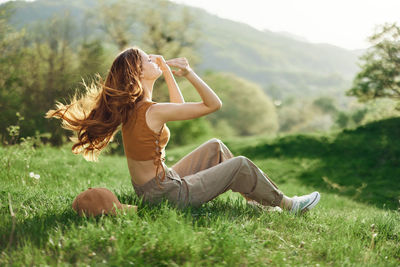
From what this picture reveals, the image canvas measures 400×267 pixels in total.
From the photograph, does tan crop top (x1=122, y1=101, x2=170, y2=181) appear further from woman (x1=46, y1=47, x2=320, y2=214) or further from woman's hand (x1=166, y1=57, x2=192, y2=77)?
woman's hand (x1=166, y1=57, x2=192, y2=77)

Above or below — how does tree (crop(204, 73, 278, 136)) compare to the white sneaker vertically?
below

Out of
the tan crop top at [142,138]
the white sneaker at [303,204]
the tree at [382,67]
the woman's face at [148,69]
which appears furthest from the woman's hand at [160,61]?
the tree at [382,67]

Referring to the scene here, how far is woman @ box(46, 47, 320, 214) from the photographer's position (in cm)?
337

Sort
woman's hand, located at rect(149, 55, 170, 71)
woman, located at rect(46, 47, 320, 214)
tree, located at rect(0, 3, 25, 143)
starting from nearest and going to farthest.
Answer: woman, located at rect(46, 47, 320, 214) < woman's hand, located at rect(149, 55, 170, 71) < tree, located at rect(0, 3, 25, 143)

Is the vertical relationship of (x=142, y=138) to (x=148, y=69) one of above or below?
below

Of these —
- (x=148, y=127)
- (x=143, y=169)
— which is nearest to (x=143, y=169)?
(x=143, y=169)

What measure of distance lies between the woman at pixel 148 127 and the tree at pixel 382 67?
9.60 m

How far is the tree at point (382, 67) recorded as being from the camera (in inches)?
457

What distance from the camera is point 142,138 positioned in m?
3.38

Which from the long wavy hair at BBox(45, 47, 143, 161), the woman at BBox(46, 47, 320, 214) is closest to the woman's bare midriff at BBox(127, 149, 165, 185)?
the woman at BBox(46, 47, 320, 214)

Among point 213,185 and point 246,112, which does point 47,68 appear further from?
point 246,112

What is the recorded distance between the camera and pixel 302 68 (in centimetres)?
12275

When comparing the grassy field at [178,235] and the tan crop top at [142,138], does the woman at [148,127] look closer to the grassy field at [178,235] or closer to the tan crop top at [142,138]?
the tan crop top at [142,138]

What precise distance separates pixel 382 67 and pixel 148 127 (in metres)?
10.7
